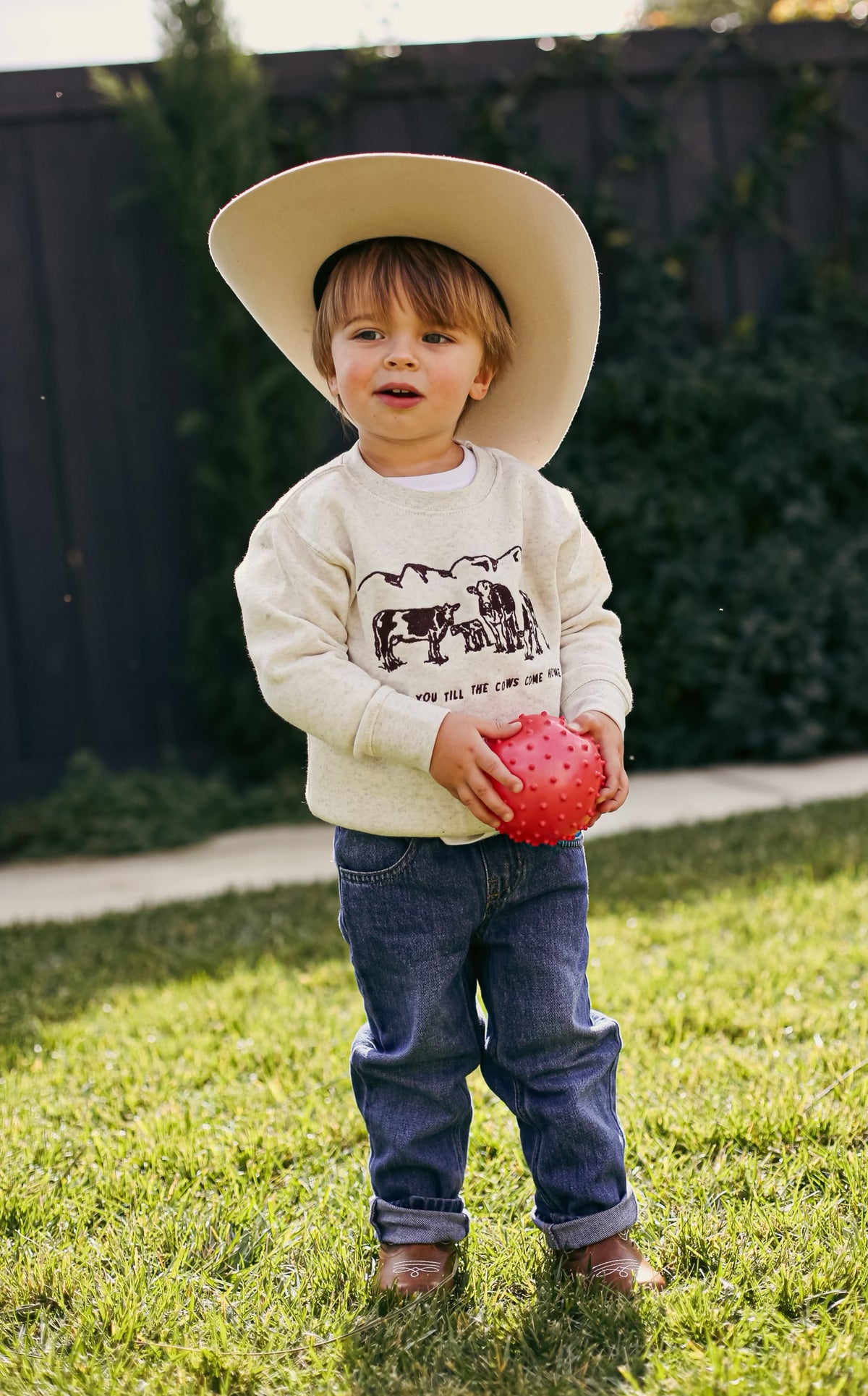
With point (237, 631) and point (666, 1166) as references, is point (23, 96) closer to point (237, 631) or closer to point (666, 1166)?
point (237, 631)

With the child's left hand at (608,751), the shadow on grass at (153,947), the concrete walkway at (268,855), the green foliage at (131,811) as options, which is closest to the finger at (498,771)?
the child's left hand at (608,751)

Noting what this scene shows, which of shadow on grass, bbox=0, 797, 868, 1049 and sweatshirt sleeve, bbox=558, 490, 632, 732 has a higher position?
sweatshirt sleeve, bbox=558, 490, 632, 732

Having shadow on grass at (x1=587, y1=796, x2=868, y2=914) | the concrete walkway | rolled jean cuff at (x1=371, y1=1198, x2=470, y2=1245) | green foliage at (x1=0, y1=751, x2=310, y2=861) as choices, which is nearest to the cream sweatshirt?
rolled jean cuff at (x1=371, y1=1198, x2=470, y2=1245)

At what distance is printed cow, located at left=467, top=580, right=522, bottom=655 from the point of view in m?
1.94

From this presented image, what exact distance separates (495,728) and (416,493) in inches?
14.6

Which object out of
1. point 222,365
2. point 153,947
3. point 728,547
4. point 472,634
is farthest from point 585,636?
point 728,547

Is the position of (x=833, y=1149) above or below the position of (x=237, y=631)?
below

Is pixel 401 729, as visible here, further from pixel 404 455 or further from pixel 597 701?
pixel 404 455

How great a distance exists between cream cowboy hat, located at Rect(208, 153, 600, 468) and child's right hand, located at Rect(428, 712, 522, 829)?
64cm

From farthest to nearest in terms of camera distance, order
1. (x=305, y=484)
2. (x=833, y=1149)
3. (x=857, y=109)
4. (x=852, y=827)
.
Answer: (x=857, y=109) → (x=852, y=827) → (x=833, y=1149) → (x=305, y=484)

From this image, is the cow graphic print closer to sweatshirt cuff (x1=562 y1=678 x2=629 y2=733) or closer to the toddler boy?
the toddler boy

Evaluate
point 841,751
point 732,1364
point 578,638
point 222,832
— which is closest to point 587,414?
point 841,751

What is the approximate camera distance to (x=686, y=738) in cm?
586

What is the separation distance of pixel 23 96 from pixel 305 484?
433 centimetres
